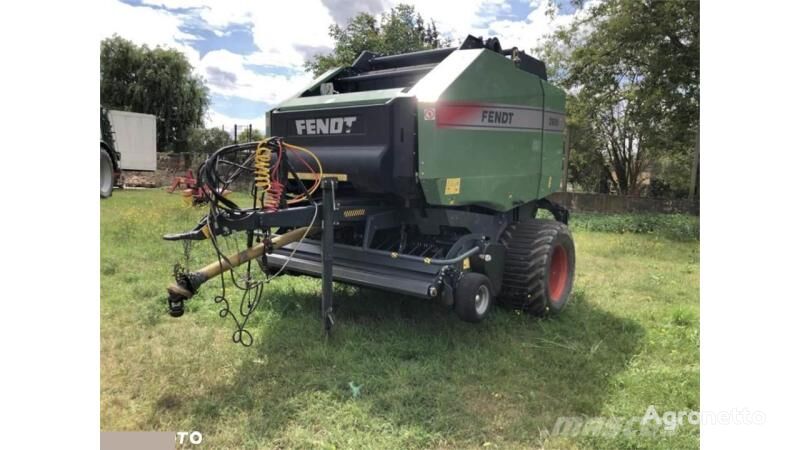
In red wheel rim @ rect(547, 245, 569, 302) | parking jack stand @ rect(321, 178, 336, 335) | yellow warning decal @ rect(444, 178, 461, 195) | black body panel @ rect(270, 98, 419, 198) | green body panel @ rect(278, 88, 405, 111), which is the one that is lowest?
red wheel rim @ rect(547, 245, 569, 302)

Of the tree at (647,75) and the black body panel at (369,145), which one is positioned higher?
the tree at (647,75)

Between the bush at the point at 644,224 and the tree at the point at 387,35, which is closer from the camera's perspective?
the tree at the point at 387,35

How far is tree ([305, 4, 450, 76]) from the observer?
3.69 meters

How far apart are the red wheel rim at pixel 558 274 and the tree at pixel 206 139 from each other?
280 cm

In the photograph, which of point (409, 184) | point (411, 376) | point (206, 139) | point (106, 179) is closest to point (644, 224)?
point (409, 184)

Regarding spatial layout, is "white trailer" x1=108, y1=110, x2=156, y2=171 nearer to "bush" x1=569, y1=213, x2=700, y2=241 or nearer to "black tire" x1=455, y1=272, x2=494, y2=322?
"black tire" x1=455, y1=272, x2=494, y2=322

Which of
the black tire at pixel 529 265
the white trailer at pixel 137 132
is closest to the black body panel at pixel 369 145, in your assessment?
the black tire at pixel 529 265

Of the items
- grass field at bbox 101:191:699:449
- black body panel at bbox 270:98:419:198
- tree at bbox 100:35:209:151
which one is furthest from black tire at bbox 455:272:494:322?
tree at bbox 100:35:209:151

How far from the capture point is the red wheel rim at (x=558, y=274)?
4.61m

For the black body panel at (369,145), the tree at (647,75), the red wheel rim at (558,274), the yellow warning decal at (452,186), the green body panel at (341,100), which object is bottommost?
the red wheel rim at (558,274)

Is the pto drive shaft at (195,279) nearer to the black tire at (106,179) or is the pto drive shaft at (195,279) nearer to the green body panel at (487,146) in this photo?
the green body panel at (487,146)

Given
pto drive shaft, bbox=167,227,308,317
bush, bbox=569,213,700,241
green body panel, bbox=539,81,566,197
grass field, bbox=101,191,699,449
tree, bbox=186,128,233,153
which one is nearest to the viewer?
grass field, bbox=101,191,699,449
